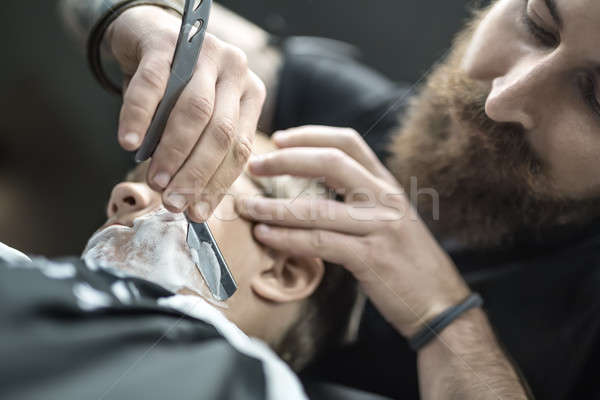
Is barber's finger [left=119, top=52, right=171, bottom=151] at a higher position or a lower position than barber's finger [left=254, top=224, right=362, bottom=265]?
higher

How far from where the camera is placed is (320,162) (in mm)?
662

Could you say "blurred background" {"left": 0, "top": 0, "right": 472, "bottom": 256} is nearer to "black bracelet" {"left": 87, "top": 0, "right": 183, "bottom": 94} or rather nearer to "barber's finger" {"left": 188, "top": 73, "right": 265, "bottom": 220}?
"black bracelet" {"left": 87, "top": 0, "right": 183, "bottom": 94}

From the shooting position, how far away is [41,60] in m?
0.74

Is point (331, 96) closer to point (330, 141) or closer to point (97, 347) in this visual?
point (330, 141)

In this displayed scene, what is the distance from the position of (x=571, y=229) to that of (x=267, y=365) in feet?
1.89

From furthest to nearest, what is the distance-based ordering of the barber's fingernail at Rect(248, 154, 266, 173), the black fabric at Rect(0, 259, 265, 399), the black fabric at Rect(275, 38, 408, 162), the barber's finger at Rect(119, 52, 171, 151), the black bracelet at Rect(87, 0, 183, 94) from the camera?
the black fabric at Rect(275, 38, 408, 162)
the barber's fingernail at Rect(248, 154, 266, 173)
the black bracelet at Rect(87, 0, 183, 94)
the barber's finger at Rect(119, 52, 171, 151)
the black fabric at Rect(0, 259, 265, 399)

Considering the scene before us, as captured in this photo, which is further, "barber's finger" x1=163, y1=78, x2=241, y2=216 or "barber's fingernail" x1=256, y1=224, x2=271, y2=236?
"barber's fingernail" x1=256, y1=224, x2=271, y2=236

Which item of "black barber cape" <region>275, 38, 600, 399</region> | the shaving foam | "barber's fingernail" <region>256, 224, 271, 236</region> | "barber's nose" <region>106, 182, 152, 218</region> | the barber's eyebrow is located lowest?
"black barber cape" <region>275, 38, 600, 399</region>

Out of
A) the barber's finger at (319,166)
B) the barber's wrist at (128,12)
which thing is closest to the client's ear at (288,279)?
the barber's finger at (319,166)

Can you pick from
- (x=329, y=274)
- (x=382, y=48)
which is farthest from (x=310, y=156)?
(x=382, y=48)

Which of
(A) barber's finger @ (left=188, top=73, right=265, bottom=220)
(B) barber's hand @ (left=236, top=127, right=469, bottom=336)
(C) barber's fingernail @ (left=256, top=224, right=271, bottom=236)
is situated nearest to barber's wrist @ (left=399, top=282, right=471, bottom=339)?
(B) barber's hand @ (left=236, top=127, right=469, bottom=336)

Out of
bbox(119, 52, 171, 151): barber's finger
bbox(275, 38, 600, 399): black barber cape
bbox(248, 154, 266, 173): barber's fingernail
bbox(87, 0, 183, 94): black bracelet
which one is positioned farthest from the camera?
bbox(275, 38, 600, 399): black barber cape

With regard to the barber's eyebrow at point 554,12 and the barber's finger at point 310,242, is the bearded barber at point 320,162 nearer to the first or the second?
the barber's finger at point 310,242

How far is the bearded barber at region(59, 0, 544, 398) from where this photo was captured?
46cm
